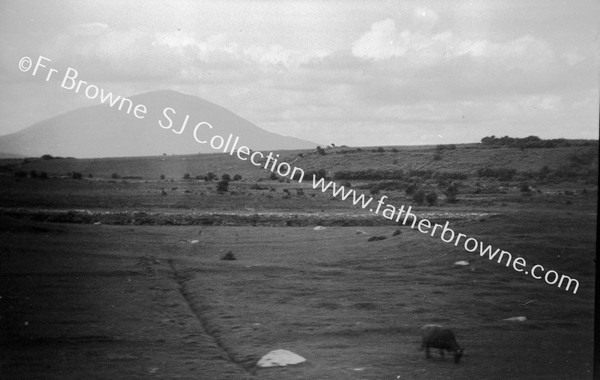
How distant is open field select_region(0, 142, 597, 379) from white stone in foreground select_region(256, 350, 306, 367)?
137mm

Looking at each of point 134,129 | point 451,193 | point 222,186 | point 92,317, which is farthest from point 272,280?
point 451,193

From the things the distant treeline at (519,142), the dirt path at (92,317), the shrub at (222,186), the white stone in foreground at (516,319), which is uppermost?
the distant treeline at (519,142)

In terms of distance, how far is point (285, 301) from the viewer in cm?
1228

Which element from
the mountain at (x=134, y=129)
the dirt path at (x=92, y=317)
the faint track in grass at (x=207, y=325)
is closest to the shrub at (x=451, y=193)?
the mountain at (x=134, y=129)

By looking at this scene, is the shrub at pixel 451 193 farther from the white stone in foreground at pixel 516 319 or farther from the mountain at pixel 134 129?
the mountain at pixel 134 129

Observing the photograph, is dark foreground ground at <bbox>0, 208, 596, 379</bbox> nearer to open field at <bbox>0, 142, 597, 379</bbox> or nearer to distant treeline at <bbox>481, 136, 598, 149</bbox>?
open field at <bbox>0, 142, 597, 379</bbox>

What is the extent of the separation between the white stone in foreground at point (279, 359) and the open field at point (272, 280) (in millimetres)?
137

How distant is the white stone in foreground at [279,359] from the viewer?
9695mm

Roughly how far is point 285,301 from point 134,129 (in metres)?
5.05

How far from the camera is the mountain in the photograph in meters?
13.5

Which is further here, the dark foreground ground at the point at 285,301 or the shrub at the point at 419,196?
the shrub at the point at 419,196

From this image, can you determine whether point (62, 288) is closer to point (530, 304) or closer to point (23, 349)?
point (23, 349)

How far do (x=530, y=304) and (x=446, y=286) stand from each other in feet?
5.46

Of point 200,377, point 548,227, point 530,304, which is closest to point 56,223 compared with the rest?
Answer: point 200,377
